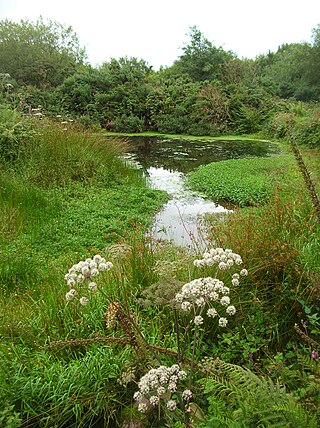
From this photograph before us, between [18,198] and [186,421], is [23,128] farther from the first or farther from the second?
[186,421]

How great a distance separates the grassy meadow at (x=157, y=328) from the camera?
1.47 metres

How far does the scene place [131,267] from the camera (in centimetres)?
296

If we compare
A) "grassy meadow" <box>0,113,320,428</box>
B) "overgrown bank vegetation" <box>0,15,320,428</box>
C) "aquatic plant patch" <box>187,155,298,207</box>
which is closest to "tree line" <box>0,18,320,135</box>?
"overgrown bank vegetation" <box>0,15,320,428</box>

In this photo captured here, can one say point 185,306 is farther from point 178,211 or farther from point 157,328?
point 178,211

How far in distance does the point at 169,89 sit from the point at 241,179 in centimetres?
1414

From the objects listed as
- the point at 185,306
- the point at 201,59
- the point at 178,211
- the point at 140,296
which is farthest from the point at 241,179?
the point at 201,59

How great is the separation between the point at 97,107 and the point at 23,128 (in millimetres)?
13744

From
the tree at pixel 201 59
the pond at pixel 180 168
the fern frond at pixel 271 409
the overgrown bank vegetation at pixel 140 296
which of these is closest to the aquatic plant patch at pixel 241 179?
the overgrown bank vegetation at pixel 140 296

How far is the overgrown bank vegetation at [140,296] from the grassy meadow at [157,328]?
0.01 m

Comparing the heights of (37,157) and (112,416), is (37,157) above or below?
above

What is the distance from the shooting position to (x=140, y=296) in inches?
106

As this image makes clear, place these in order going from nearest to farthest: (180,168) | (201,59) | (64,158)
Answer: (64,158) < (180,168) < (201,59)

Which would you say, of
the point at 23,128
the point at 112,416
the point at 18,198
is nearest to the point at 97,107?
the point at 23,128

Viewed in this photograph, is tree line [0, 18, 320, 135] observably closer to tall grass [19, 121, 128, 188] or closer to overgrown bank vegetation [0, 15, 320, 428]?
overgrown bank vegetation [0, 15, 320, 428]
